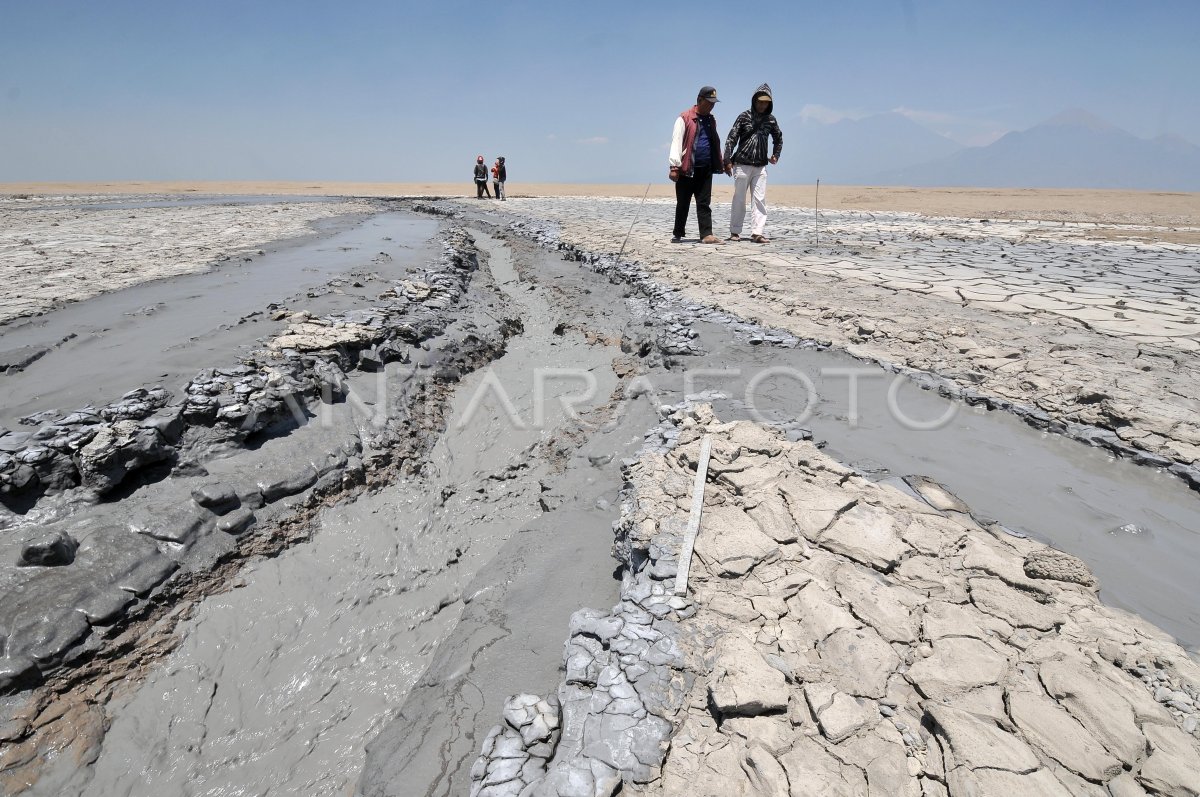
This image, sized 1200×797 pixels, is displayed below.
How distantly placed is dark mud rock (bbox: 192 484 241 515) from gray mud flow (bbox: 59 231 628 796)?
1.37ft

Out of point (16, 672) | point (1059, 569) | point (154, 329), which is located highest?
point (154, 329)

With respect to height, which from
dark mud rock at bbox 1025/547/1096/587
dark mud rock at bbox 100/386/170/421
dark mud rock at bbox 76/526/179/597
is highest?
dark mud rock at bbox 100/386/170/421

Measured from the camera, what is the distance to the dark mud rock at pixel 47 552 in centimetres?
250

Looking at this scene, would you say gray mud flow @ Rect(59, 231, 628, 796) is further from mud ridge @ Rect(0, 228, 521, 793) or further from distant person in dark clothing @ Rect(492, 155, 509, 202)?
distant person in dark clothing @ Rect(492, 155, 509, 202)

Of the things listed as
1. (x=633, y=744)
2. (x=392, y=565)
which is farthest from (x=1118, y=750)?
(x=392, y=565)

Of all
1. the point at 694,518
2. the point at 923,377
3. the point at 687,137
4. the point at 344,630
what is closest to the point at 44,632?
the point at 344,630

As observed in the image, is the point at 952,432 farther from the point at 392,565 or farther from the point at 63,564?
the point at 63,564

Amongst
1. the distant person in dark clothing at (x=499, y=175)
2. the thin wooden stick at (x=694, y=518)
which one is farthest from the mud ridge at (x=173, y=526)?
the distant person in dark clothing at (x=499, y=175)

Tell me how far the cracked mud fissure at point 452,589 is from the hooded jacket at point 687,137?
175 inches

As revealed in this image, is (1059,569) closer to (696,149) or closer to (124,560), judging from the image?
(124,560)

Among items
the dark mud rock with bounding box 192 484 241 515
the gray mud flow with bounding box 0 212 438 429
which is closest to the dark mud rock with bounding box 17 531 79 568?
the dark mud rock with bounding box 192 484 241 515

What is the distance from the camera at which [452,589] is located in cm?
285

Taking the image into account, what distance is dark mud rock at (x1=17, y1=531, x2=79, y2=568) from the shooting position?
2.50m

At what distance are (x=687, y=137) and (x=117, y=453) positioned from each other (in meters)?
6.92
